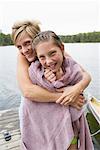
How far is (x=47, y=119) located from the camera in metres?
0.72

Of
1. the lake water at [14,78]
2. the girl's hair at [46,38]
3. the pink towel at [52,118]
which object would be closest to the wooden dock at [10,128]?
the lake water at [14,78]

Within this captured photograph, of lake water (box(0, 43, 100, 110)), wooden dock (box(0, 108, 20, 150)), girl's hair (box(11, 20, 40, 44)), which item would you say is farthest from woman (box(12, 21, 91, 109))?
lake water (box(0, 43, 100, 110))

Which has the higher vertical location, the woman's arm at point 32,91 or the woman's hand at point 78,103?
the woman's arm at point 32,91

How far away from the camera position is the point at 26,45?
2.45 ft

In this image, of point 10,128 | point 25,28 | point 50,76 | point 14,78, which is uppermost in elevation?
point 25,28

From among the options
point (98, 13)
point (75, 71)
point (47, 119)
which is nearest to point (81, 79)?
point (75, 71)

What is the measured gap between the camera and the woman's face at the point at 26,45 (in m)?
0.74

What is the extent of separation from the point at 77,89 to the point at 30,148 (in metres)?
0.20

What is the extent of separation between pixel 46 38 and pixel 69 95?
145 millimetres

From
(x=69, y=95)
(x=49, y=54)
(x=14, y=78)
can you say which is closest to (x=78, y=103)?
(x=69, y=95)

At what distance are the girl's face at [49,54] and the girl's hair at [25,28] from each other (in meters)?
0.06

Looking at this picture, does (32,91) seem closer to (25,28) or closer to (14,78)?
(25,28)

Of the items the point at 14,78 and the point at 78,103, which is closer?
the point at 78,103

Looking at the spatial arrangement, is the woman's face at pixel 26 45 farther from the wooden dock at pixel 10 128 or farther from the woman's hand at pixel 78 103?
the wooden dock at pixel 10 128
